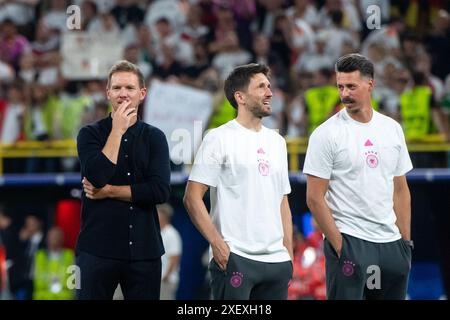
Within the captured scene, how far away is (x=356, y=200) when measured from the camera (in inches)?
301

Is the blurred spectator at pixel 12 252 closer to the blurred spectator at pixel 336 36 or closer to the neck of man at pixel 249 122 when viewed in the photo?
the blurred spectator at pixel 336 36

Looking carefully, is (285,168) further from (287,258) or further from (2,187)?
(2,187)

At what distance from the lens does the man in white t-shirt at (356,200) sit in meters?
7.63

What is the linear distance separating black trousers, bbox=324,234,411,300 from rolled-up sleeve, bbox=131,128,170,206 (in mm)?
1178

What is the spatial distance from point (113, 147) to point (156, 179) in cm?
34

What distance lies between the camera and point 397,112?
13938 mm

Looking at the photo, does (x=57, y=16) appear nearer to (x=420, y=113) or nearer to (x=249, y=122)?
(x=420, y=113)

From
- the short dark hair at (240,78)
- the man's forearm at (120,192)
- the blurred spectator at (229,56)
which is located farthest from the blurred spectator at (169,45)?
the man's forearm at (120,192)

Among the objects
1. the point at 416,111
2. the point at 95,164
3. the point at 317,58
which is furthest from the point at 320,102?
the point at 95,164

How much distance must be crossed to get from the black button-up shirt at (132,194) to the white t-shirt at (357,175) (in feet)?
3.40

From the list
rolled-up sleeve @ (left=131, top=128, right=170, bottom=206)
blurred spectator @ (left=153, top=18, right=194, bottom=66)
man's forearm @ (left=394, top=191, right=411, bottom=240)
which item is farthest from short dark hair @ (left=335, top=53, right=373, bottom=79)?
blurred spectator @ (left=153, top=18, right=194, bottom=66)

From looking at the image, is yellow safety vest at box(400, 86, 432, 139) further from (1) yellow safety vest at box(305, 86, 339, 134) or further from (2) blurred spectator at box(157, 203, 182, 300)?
(2) blurred spectator at box(157, 203, 182, 300)

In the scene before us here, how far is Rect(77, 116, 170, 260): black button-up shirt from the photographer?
7.25m

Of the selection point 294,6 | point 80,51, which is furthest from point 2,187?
point 294,6
